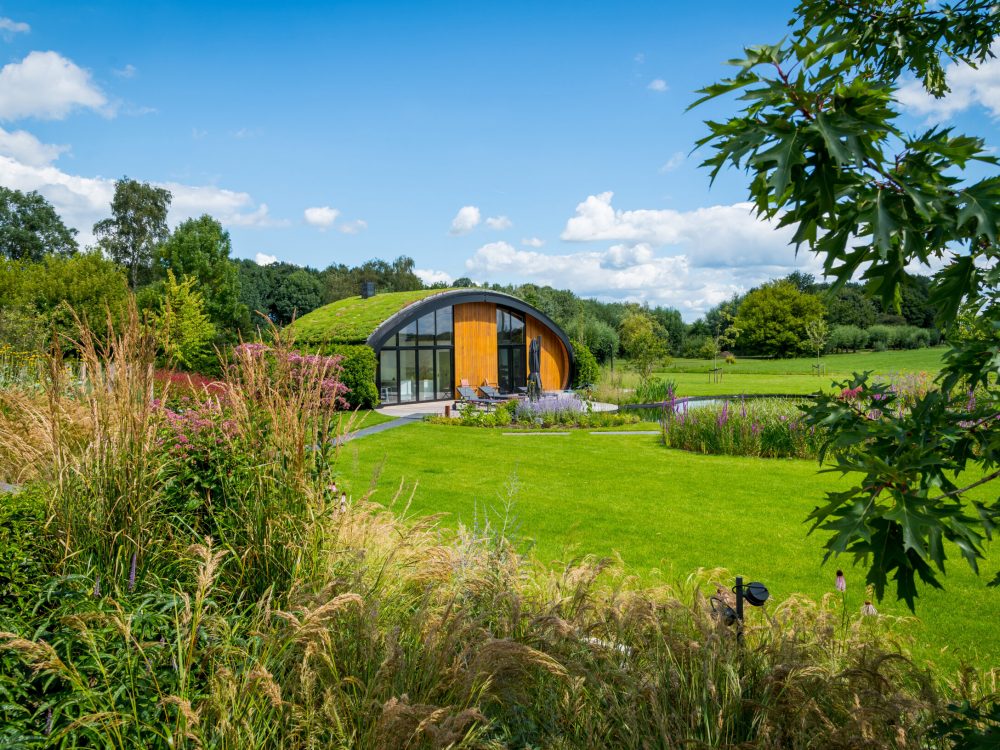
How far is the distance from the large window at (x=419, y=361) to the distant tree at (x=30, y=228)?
4562cm

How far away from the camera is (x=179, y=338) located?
1035 inches

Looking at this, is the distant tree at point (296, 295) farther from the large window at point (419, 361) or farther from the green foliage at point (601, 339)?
the large window at point (419, 361)

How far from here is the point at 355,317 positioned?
24.3 metres

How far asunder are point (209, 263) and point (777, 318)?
143 feet

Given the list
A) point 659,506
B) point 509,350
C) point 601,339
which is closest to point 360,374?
point 509,350

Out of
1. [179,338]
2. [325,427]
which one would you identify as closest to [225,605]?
[325,427]

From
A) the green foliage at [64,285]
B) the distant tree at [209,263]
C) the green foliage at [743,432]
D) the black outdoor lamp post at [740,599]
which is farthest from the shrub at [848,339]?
the black outdoor lamp post at [740,599]

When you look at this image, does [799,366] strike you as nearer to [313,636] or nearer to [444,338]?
[444,338]

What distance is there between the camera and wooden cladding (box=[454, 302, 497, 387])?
81.7 ft

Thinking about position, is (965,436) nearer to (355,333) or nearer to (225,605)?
(225,605)

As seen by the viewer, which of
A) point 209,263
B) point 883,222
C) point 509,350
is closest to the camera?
point 883,222

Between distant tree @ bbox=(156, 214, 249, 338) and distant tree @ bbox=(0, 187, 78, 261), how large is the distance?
27353 millimetres

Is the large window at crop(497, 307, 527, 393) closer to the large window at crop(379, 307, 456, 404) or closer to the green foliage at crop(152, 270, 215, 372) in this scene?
the large window at crop(379, 307, 456, 404)

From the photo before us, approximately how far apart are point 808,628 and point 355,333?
19973 millimetres
